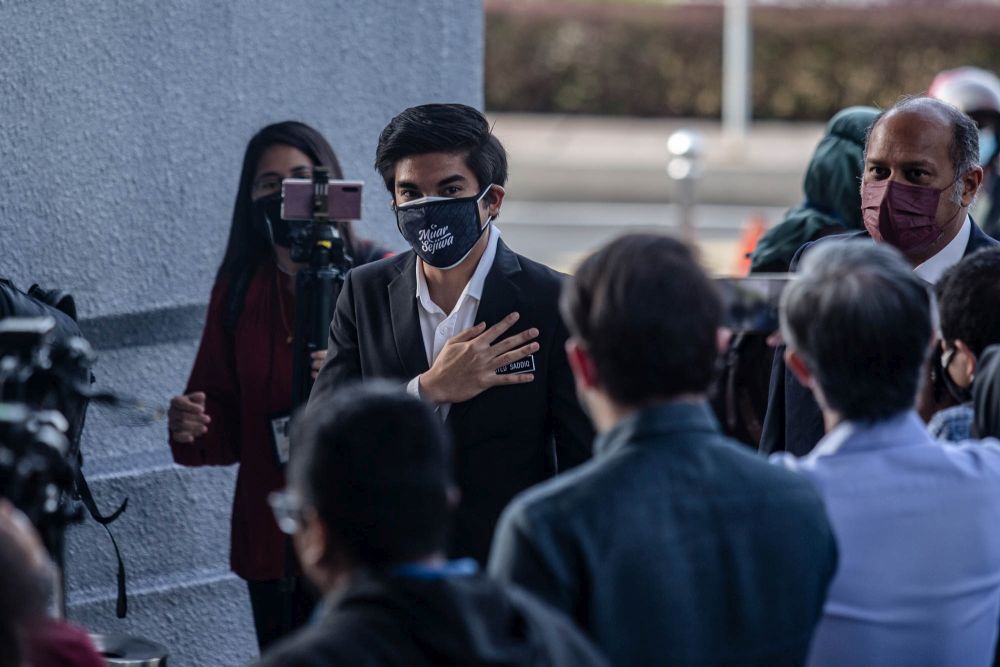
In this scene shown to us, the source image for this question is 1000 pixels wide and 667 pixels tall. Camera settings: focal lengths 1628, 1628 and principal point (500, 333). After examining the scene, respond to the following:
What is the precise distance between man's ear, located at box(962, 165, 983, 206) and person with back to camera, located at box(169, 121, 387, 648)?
5.14 feet

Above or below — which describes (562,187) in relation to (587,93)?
below

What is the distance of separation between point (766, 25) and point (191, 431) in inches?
695

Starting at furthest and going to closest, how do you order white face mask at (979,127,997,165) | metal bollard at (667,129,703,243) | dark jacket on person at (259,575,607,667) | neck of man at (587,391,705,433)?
metal bollard at (667,129,703,243)
white face mask at (979,127,997,165)
neck of man at (587,391,705,433)
dark jacket on person at (259,575,607,667)

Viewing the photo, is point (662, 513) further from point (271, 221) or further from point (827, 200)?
point (827, 200)

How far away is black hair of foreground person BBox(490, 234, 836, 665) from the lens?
2211mm

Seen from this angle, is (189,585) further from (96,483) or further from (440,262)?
(440,262)

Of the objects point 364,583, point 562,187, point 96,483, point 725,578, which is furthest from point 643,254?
point 562,187

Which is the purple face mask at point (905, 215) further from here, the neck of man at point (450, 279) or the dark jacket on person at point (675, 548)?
the dark jacket on person at point (675, 548)

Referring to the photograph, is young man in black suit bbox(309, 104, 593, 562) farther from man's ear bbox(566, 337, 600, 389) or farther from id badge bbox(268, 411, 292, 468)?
man's ear bbox(566, 337, 600, 389)

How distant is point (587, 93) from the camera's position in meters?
21.6

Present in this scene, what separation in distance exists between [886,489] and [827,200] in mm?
2744

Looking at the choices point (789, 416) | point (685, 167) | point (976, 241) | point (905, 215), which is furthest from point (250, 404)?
point (685, 167)

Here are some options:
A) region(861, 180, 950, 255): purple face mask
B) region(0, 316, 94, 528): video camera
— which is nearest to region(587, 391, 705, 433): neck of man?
region(0, 316, 94, 528): video camera

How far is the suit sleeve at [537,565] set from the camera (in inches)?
86.1
